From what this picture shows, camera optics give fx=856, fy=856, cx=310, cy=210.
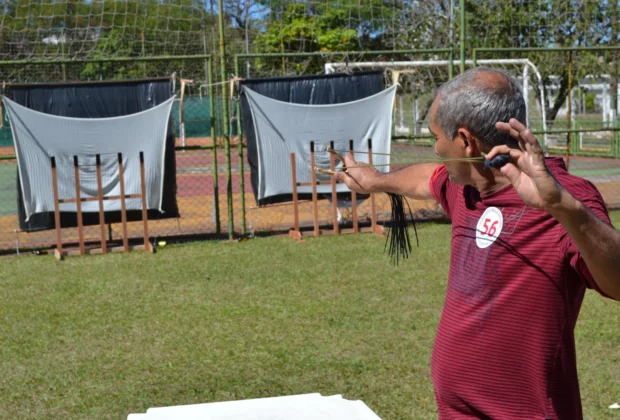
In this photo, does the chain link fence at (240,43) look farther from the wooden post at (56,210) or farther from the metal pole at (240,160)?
the wooden post at (56,210)

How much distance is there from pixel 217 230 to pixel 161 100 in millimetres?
1947

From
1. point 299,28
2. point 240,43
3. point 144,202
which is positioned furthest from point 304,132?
point 240,43

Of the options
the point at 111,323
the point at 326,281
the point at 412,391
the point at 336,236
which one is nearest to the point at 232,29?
the point at 336,236

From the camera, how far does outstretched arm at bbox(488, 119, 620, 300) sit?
202 cm

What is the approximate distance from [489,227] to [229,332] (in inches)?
177

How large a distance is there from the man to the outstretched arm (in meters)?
0.09

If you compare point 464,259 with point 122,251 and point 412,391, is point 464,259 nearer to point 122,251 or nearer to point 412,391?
point 412,391

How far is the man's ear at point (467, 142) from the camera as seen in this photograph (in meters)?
2.43

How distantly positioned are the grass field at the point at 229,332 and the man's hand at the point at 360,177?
2.00m

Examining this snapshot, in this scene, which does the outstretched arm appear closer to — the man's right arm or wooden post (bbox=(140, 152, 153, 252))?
the man's right arm

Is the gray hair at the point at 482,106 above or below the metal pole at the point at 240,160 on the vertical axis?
above

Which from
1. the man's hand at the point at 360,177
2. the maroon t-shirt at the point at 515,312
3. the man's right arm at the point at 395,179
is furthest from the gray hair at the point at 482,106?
the man's hand at the point at 360,177

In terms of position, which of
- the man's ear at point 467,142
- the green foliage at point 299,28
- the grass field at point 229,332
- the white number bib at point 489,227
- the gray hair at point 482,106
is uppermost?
the green foliage at point 299,28

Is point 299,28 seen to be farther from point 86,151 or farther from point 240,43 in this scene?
point 86,151
